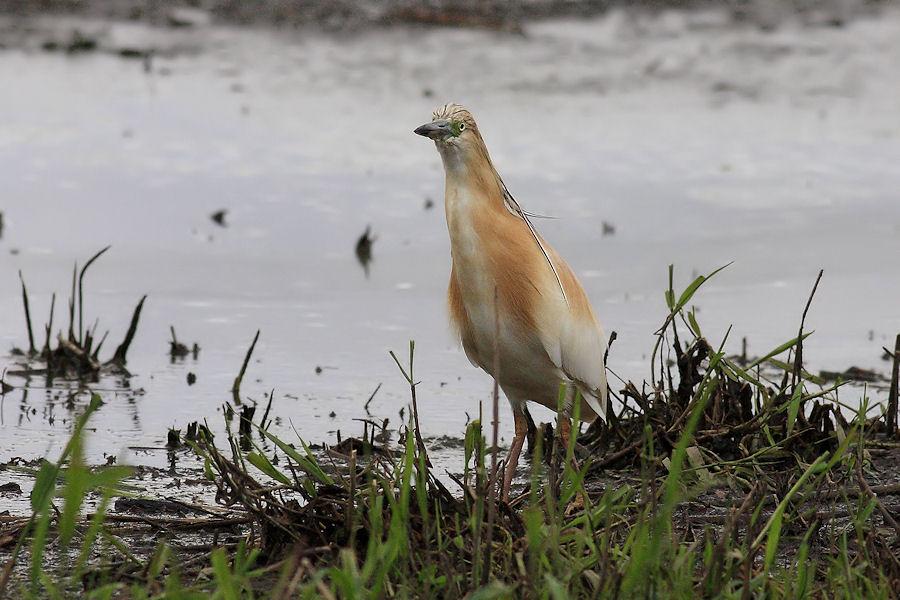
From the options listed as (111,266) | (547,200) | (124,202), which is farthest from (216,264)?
(547,200)

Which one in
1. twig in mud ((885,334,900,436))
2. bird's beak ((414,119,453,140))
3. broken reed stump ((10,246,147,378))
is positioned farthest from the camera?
broken reed stump ((10,246,147,378))

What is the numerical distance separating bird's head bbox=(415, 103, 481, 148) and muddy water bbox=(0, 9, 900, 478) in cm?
118

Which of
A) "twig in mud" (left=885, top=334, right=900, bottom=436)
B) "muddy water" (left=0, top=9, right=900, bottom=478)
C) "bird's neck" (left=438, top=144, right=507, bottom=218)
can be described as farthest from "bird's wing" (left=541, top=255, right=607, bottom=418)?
"twig in mud" (left=885, top=334, right=900, bottom=436)

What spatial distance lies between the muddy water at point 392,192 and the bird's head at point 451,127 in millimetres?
1183

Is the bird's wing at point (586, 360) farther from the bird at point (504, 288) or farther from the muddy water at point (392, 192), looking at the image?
the muddy water at point (392, 192)

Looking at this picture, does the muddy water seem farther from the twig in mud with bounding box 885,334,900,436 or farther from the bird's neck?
the bird's neck

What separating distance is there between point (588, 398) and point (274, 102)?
21.6 ft

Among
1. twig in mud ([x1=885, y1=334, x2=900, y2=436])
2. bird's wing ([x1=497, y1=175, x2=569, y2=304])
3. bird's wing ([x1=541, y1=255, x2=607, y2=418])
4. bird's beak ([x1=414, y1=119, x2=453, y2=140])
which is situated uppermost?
bird's beak ([x1=414, y1=119, x2=453, y2=140])

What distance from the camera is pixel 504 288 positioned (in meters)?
3.93

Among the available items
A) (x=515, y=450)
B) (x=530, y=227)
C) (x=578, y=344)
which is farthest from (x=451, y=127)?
(x=515, y=450)

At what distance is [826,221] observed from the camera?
324 inches

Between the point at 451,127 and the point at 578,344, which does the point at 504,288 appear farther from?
the point at 451,127

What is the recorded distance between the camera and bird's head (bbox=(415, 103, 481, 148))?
12.3ft

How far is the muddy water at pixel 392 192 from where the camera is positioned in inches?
225
